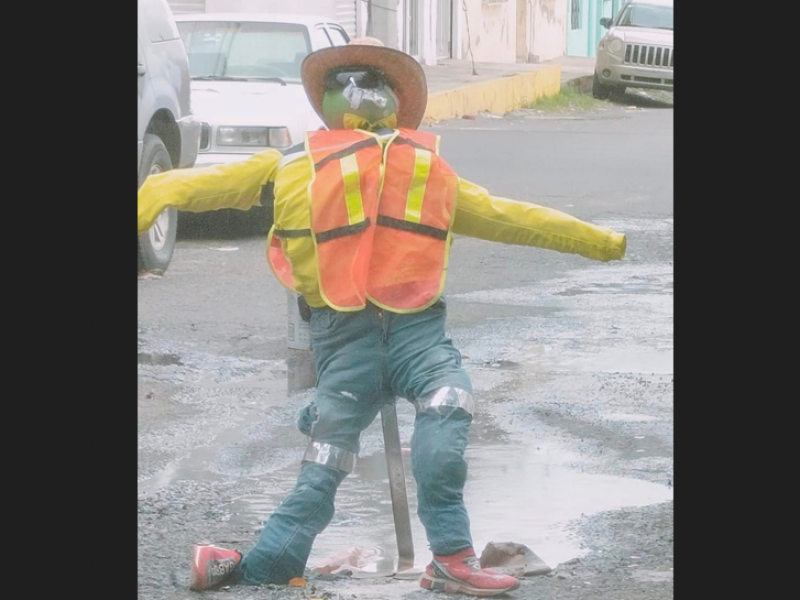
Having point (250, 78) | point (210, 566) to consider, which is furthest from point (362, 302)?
point (250, 78)

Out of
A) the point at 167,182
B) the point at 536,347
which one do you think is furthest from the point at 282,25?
the point at 167,182

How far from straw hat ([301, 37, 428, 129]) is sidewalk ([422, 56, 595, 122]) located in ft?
50.4

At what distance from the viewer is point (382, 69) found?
15.2 ft

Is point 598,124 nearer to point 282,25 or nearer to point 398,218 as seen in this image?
point 282,25

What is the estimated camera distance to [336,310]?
4.43 m

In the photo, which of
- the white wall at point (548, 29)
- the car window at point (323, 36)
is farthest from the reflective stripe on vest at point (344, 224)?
the white wall at point (548, 29)

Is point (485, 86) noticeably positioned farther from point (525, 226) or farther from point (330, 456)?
point (330, 456)

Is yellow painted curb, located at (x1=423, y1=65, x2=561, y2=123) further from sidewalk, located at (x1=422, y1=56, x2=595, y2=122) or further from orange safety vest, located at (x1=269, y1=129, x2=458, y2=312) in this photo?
orange safety vest, located at (x1=269, y1=129, x2=458, y2=312)

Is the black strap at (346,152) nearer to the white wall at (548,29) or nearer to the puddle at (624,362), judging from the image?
the puddle at (624,362)

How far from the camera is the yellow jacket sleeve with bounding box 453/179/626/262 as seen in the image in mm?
4598

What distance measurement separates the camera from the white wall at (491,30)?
3098 centimetres

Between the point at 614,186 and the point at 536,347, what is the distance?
6.71 metres
